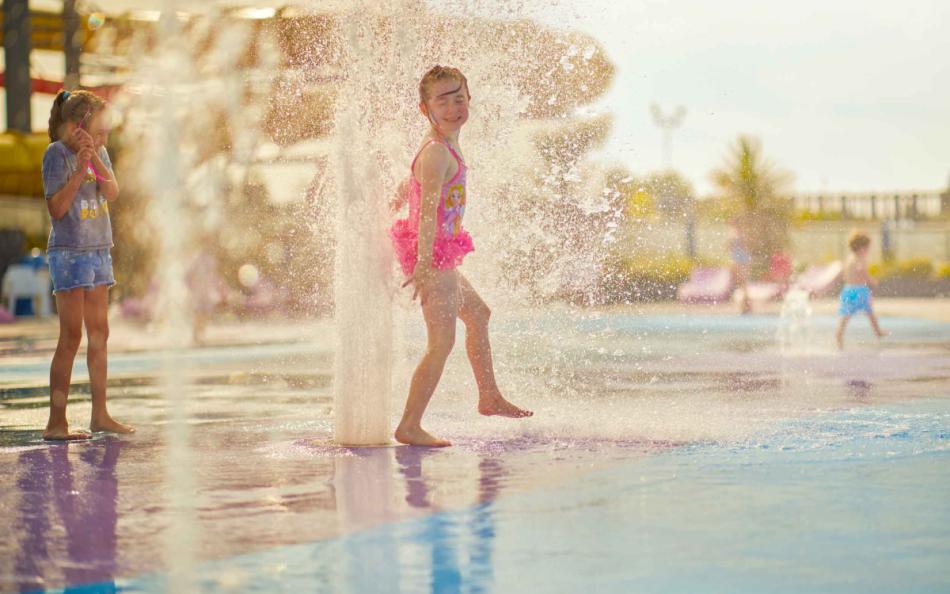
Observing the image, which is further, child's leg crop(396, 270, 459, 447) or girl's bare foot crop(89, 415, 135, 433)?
girl's bare foot crop(89, 415, 135, 433)

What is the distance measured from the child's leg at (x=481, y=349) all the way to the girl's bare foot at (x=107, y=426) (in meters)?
1.86

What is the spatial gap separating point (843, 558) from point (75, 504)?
8.49 feet

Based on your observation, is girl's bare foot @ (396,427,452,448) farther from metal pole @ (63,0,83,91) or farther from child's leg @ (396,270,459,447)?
metal pole @ (63,0,83,91)

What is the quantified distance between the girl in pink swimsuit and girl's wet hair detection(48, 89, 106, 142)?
1717mm

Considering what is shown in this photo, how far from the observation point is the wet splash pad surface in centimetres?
394

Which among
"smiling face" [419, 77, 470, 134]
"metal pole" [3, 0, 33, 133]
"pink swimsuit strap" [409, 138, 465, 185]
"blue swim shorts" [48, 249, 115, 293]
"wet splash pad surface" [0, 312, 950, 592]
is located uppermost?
"metal pole" [3, 0, 33, 133]

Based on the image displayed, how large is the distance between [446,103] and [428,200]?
1.43 feet

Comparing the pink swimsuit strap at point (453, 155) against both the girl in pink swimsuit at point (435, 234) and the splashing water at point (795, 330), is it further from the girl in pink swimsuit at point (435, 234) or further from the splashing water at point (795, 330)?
the splashing water at point (795, 330)

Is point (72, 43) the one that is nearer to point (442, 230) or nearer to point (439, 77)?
point (439, 77)

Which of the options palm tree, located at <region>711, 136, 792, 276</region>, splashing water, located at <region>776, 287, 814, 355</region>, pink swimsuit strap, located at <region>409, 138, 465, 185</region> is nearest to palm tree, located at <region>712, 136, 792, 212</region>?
palm tree, located at <region>711, 136, 792, 276</region>

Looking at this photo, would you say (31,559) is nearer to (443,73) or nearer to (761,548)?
(761,548)

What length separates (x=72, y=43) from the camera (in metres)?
31.5

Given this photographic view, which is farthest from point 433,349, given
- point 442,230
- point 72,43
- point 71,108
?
point 72,43

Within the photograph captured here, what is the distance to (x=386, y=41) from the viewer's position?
7.12m
